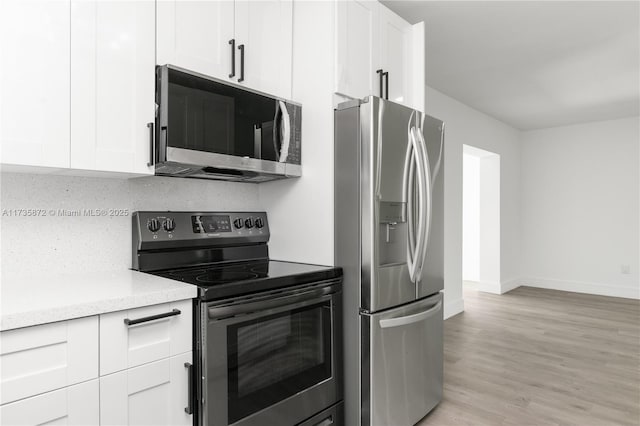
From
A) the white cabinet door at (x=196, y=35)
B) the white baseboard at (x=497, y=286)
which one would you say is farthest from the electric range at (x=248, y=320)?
the white baseboard at (x=497, y=286)

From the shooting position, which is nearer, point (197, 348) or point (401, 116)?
point (197, 348)

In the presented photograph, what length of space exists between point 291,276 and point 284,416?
0.59 meters

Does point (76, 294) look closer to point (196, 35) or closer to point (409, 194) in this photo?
point (196, 35)

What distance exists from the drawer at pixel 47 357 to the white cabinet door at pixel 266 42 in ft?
4.33

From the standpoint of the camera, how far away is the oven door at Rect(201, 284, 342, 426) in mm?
1500

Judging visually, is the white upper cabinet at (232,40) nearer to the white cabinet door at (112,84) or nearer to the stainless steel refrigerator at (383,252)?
the white cabinet door at (112,84)

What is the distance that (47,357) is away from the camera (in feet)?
3.93

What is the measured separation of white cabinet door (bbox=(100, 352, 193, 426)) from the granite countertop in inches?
8.8

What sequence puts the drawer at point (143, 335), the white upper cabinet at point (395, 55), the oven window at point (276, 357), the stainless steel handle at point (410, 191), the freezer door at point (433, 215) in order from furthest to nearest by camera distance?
the white upper cabinet at point (395, 55)
the freezer door at point (433, 215)
the stainless steel handle at point (410, 191)
the oven window at point (276, 357)
the drawer at point (143, 335)

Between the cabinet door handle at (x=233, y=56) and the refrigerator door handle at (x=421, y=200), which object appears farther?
the refrigerator door handle at (x=421, y=200)

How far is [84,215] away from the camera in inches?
71.1

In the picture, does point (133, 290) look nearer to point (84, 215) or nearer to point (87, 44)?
point (84, 215)

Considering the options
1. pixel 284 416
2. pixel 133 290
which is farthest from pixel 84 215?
pixel 284 416

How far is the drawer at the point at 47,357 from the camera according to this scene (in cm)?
113
